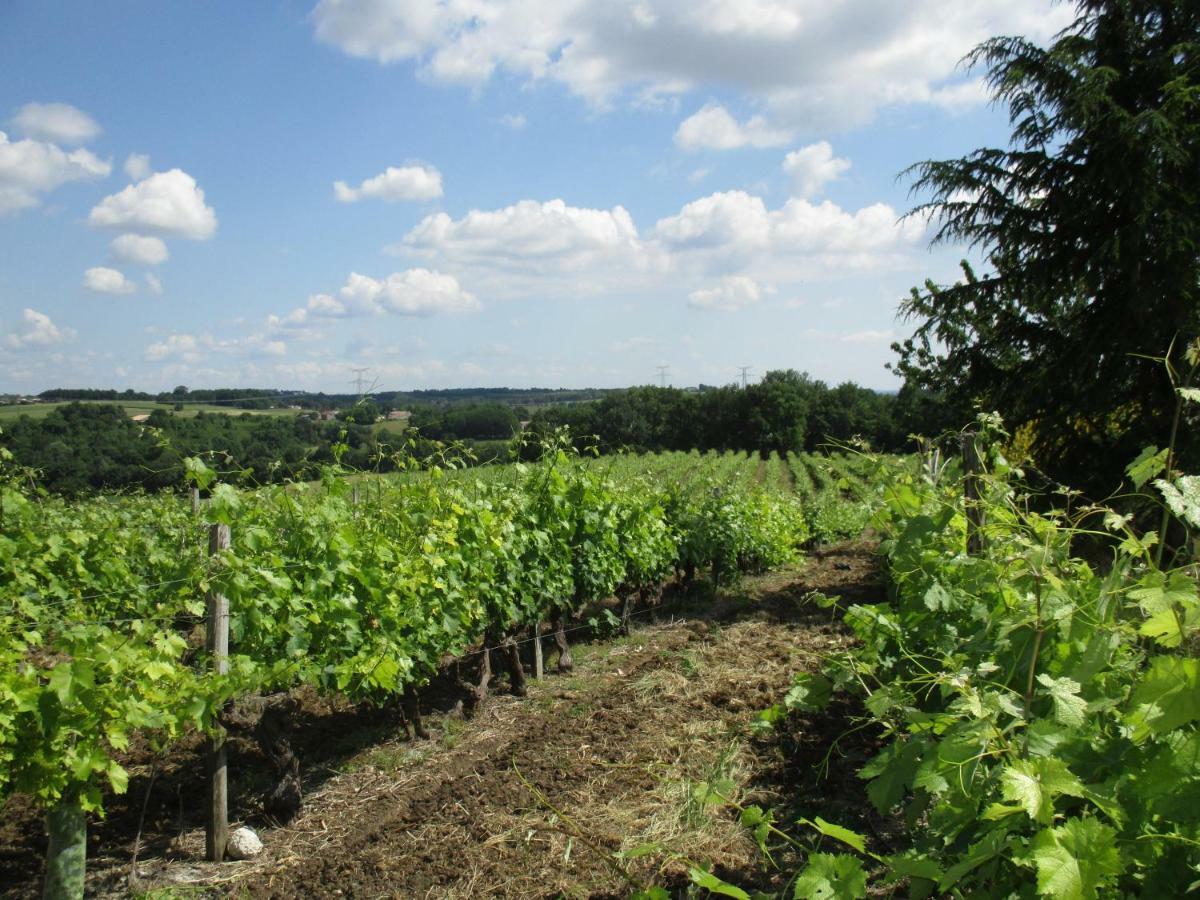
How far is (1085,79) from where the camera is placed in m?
9.00

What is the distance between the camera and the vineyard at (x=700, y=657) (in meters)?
1.68

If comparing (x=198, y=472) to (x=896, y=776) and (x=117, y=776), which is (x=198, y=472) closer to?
(x=117, y=776)

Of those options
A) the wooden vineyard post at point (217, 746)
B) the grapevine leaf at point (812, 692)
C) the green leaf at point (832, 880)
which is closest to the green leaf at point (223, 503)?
the wooden vineyard post at point (217, 746)

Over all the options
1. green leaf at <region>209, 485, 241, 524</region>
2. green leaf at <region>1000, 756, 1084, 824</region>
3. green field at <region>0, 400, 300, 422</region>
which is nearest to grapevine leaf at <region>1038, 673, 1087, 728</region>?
green leaf at <region>1000, 756, 1084, 824</region>

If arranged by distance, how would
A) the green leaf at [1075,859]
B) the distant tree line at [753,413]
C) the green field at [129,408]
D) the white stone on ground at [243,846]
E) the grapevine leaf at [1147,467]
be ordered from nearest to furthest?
the green leaf at [1075,859]
the grapevine leaf at [1147,467]
the white stone on ground at [243,846]
the green field at [129,408]
the distant tree line at [753,413]

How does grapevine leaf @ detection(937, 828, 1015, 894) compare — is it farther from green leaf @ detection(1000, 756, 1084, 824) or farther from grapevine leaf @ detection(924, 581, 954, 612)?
grapevine leaf @ detection(924, 581, 954, 612)

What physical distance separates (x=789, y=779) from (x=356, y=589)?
2727mm

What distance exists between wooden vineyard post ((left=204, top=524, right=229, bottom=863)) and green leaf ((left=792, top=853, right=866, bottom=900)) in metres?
3.14

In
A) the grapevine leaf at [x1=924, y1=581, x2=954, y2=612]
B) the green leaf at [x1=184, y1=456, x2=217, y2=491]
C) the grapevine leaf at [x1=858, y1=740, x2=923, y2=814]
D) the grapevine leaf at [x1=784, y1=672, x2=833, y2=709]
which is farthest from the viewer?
the green leaf at [x1=184, y1=456, x2=217, y2=491]

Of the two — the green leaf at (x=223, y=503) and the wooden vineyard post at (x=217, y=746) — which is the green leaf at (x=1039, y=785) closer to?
the green leaf at (x=223, y=503)

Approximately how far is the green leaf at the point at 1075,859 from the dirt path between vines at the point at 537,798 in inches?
47.3

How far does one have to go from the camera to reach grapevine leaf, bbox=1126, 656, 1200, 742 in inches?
57.3

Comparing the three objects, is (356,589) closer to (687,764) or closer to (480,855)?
(480,855)

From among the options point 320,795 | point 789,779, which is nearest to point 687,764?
point 789,779
